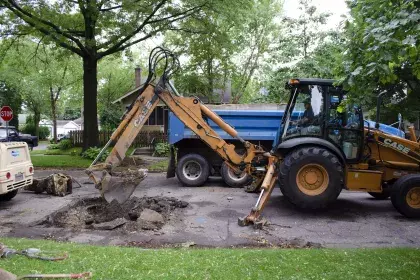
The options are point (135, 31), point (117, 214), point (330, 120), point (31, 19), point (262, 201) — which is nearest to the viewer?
point (262, 201)

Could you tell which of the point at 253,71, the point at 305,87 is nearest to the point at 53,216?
the point at 305,87

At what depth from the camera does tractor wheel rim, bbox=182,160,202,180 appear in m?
12.2

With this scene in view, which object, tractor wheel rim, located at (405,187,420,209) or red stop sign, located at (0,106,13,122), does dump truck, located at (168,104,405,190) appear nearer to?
tractor wheel rim, located at (405,187,420,209)

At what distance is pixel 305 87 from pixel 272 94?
13979 millimetres

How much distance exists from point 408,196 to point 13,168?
866 cm

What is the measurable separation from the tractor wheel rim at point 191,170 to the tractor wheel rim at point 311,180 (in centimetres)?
447

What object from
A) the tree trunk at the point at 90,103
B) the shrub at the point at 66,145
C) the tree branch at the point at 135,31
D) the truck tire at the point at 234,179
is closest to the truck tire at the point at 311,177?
the truck tire at the point at 234,179

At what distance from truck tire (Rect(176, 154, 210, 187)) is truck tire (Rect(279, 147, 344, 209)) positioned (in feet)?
13.7

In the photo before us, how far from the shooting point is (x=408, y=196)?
Result: 323 inches

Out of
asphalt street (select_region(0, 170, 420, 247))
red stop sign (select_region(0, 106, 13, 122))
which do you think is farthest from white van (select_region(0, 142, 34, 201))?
red stop sign (select_region(0, 106, 13, 122))

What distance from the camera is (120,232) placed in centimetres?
710

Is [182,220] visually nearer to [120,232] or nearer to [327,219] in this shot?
[120,232]

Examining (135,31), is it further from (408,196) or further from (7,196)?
(408,196)

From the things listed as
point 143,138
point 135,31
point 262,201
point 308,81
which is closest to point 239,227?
point 262,201
